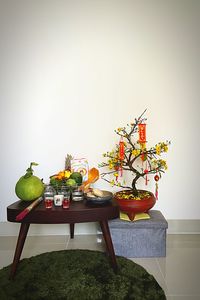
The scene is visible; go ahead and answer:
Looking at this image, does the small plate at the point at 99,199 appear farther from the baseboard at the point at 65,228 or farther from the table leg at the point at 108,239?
the baseboard at the point at 65,228

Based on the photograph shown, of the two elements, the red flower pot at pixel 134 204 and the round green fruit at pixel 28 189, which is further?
the red flower pot at pixel 134 204

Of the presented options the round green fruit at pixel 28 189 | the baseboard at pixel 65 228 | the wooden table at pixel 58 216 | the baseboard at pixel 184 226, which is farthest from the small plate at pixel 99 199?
the baseboard at pixel 184 226

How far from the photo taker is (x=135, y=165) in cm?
208

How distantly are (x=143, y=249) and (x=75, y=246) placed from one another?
1.67 feet

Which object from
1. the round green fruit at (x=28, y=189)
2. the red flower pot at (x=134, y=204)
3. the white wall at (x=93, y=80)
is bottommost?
the red flower pot at (x=134, y=204)

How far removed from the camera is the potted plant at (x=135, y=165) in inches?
68.4

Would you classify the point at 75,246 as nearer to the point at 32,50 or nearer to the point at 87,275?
the point at 87,275

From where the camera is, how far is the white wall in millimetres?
1997

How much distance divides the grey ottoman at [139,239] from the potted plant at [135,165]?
95 mm

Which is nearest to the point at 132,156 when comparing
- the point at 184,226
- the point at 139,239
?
the point at 139,239

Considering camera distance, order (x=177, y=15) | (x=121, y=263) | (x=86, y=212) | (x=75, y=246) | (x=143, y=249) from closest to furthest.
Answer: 1. (x=86, y=212)
2. (x=121, y=263)
3. (x=143, y=249)
4. (x=75, y=246)
5. (x=177, y=15)

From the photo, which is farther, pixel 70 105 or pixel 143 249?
pixel 70 105

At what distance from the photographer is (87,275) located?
4.61 ft

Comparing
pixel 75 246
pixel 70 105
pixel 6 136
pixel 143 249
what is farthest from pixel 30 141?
pixel 143 249
